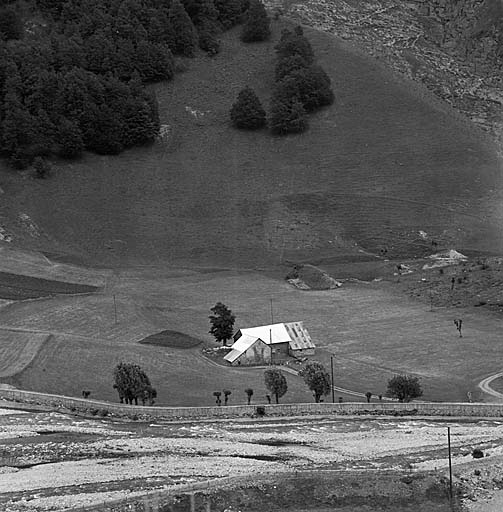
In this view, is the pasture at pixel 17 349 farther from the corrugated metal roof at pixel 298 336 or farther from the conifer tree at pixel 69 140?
the conifer tree at pixel 69 140

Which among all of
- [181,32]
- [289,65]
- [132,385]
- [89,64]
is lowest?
[132,385]

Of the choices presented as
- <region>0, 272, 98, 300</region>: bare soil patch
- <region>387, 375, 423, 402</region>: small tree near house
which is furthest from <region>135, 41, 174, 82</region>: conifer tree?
<region>387, 375, 423, 402</region>: small tree near house

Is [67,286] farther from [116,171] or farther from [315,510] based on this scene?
[315,510]

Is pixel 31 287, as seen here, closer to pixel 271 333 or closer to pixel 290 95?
pixel 271 333

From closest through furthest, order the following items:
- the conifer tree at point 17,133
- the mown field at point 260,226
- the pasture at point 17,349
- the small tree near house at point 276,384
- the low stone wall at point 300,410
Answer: the low stone wall at point 300,410, the small tree near house at point 276,384, the pasture at point 17,349, the mown field at point 260,226, the conifer tree at point 17,133

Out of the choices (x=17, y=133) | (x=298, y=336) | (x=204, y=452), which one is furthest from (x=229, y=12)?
(x=204, y=452)

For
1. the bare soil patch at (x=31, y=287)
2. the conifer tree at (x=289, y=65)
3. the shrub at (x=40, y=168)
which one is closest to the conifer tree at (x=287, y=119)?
the conifer tree at (x=289, y=65)
